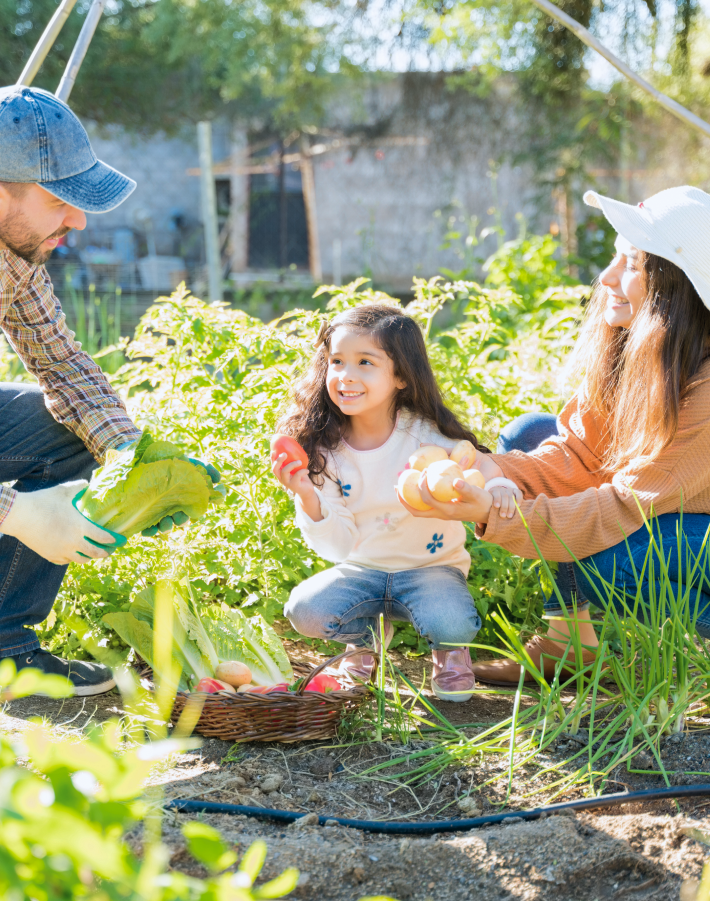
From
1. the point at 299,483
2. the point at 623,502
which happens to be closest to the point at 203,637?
the point at 299,483

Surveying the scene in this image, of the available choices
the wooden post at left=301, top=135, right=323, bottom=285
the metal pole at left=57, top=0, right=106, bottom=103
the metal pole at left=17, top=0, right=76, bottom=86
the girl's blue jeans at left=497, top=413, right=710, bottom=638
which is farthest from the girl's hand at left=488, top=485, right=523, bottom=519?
the wooden post at left=301, top=135, right=323, bottom=285

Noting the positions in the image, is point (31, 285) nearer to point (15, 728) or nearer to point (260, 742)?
point (15, 728)

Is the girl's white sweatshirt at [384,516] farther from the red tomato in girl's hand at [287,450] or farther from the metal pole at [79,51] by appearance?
the metal pole at [79,51]

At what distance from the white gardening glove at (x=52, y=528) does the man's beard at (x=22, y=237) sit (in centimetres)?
68

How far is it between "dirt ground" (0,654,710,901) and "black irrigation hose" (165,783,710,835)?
0.02m

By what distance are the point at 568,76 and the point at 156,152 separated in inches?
174

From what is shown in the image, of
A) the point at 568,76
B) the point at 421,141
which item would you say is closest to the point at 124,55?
the point at 421,141

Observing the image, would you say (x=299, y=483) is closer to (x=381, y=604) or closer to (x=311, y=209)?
(x=381, y=604)

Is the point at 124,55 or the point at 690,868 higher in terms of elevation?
the point at 124,55

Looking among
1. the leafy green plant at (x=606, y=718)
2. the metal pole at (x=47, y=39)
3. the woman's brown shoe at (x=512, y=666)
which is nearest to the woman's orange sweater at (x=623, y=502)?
the leafy green plant at (x=606, y=718)

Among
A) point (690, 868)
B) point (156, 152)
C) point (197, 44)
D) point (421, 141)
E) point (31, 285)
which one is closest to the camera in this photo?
point (690, 868)

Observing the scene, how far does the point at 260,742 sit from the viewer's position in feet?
6.72

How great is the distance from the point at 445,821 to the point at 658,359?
120cm

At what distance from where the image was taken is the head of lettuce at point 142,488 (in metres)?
1.98
